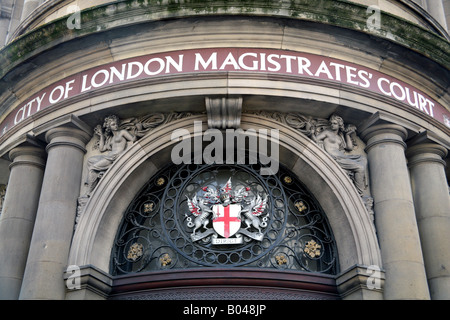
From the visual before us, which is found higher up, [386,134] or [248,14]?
[248,14]

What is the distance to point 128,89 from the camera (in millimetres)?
12766

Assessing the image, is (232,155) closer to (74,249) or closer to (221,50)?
(221,50)

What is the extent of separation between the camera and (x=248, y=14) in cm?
1262

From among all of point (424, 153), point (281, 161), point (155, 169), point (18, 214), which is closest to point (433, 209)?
point (424, 153)

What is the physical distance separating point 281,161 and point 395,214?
260 centimetres

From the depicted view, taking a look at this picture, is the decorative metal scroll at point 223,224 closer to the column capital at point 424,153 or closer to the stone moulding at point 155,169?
the stone moulding at point 155,169

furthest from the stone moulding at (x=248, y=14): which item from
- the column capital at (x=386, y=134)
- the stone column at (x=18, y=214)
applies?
the stone column at (x=18, y=214)

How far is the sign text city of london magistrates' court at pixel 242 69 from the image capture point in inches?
500

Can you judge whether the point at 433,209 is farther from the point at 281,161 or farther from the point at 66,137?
the point at 66,137

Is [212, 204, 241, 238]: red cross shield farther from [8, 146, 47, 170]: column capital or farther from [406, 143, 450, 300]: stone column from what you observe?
[8, 146, 47, 170]: column capital

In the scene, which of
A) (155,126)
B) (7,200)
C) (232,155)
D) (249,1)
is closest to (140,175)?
(155,126)

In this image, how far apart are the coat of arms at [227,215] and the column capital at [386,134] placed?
8.05 ft

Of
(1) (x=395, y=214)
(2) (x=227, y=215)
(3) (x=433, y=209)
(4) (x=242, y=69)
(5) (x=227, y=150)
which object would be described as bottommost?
(1) (x=395, y=214)

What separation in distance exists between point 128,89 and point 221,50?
2.01 metres
